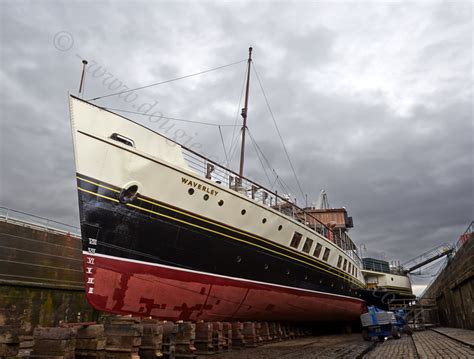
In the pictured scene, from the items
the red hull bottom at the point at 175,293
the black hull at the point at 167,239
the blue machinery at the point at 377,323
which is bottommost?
the blue machinery at the point at 377,323

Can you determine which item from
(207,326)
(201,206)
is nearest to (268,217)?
(201,206)

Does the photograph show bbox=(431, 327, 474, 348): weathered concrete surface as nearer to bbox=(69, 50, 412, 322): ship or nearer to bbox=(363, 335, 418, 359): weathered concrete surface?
bbox=(363, 335, 418, 359): weathered concrete surface

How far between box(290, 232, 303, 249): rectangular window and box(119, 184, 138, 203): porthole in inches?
247

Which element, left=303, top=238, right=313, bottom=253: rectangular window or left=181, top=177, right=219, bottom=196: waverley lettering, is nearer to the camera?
Answer: left=181, top=177, right=219, bottom=196: waverley lettering

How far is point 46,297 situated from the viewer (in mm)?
13070

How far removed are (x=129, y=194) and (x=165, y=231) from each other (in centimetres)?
132

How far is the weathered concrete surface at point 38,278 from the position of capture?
1209 centimetres

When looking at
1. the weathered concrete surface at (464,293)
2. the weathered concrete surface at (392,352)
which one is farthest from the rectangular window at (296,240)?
the weathered concrete surface at (464,293)

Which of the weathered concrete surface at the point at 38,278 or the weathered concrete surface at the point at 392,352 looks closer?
the weathered concrete surface at the point at 392,352

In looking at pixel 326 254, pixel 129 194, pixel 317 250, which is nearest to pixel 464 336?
pixel 326 254

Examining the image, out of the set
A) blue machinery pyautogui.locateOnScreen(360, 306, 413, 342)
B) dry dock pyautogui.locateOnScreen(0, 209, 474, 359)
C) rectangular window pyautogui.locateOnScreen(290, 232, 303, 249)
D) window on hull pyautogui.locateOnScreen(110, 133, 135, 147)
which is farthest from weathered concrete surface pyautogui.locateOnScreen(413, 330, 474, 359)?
window on hull pyautogui.locateOnScreen(110, 133, 135, 147)

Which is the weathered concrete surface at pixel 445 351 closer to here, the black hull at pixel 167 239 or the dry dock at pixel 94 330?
the dry dock at pixel 94 330

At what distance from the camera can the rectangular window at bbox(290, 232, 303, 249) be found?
41.3 ft

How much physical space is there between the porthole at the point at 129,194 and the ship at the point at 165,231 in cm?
2
